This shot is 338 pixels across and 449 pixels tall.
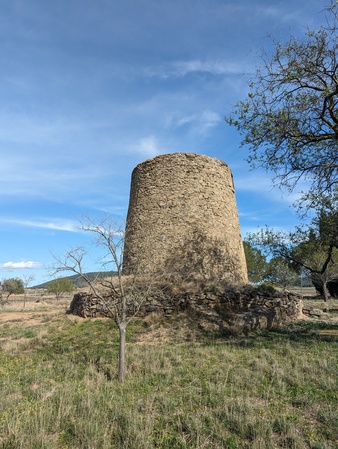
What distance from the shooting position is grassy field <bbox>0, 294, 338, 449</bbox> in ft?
Result: 14.6

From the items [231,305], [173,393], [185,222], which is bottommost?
[173,393]

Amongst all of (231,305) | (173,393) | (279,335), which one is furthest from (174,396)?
(231,305)

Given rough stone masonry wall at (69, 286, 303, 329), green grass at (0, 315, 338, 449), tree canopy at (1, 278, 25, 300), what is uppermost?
tree canopy at (1, 278, 25, 300)

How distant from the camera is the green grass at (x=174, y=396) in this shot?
174 inches

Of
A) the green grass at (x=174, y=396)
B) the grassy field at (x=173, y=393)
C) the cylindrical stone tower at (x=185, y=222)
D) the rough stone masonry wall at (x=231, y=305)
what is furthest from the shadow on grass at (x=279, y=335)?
the cylindrical stone tower at (x=185, y=222)

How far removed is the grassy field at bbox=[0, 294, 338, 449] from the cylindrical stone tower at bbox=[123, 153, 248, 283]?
4.74m

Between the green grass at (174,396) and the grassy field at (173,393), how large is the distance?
0.02 m

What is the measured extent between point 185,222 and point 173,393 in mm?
10795

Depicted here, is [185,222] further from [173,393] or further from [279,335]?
[173,393]

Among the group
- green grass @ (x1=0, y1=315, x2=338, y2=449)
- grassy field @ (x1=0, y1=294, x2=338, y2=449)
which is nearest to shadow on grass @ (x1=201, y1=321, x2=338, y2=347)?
grassy field @ (x1=0, y1=294, x2=338, y2=449)

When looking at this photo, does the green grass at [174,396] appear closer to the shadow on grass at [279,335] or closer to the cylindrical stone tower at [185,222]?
the shadow on grass at [279,335]

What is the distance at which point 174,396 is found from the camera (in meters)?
6.12

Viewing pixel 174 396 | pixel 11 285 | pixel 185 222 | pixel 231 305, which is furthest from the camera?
pixel 11 285

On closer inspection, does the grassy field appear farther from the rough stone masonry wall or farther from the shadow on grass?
the rough stone masonry wall
